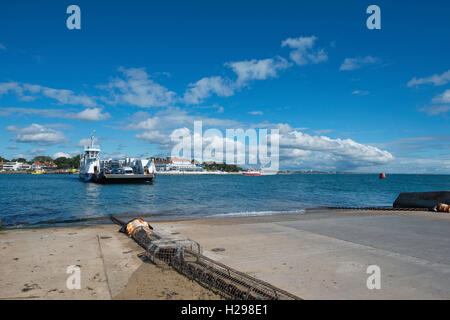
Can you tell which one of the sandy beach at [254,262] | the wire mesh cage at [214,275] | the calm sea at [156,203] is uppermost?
the wire mesh cage at [214,275]

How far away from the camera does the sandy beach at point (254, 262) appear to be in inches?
178

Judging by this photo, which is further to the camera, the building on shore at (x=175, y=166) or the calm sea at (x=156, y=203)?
the building on shore at (x=175, y=166)

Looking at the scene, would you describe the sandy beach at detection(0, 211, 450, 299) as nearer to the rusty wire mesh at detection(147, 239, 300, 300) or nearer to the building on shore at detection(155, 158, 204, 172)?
the rusty wire mesh at detection(147, 239, 300, 300)

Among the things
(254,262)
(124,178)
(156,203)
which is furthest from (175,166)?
(254,262)

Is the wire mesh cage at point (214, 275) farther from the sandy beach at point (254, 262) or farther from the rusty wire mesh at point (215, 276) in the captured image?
the sandy beach at point (254, 262)

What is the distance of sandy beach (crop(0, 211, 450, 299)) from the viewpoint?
4512 millimetres

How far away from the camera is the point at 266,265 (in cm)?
589

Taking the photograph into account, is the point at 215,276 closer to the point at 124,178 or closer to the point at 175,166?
the point at 124,178

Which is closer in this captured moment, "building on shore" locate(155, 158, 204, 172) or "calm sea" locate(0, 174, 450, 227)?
"calm sea" locate(0, 174, 450, 227)

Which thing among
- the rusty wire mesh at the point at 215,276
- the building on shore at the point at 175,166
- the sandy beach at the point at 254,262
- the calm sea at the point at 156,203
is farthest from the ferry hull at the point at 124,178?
the building on shore at the point at 175,166

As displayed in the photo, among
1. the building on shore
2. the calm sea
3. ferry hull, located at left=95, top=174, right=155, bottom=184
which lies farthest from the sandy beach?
the building on shore

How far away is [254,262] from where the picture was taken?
6.13m

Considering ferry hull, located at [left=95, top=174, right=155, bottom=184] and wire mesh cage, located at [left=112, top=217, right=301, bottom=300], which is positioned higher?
wire mesh cage, located at [left=112, top=217, right=301, bottom=300]
